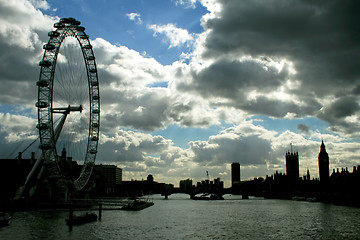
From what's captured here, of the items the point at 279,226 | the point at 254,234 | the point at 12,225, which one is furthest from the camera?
the point at 279,226

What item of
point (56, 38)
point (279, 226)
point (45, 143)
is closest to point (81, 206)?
point (45, 143)

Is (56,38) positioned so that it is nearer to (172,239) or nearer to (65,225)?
(65,225)

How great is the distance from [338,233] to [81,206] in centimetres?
7729

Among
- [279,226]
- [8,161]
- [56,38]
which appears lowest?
[279,226]

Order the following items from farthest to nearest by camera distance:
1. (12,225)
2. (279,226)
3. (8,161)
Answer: (8,161) → (279,226) → (12,225)

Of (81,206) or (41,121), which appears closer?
(41,121)

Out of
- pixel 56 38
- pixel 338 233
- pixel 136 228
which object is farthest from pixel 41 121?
pixel 338 233

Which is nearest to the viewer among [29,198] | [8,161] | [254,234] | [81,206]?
[254,234]

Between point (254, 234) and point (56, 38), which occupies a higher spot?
point (56, 38)

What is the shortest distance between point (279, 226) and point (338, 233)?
43.0 feet

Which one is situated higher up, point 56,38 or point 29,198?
point 56,38

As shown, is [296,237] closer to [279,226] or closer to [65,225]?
[279,226]

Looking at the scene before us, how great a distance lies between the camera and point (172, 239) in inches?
2165

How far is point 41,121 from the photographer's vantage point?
3036 inches
